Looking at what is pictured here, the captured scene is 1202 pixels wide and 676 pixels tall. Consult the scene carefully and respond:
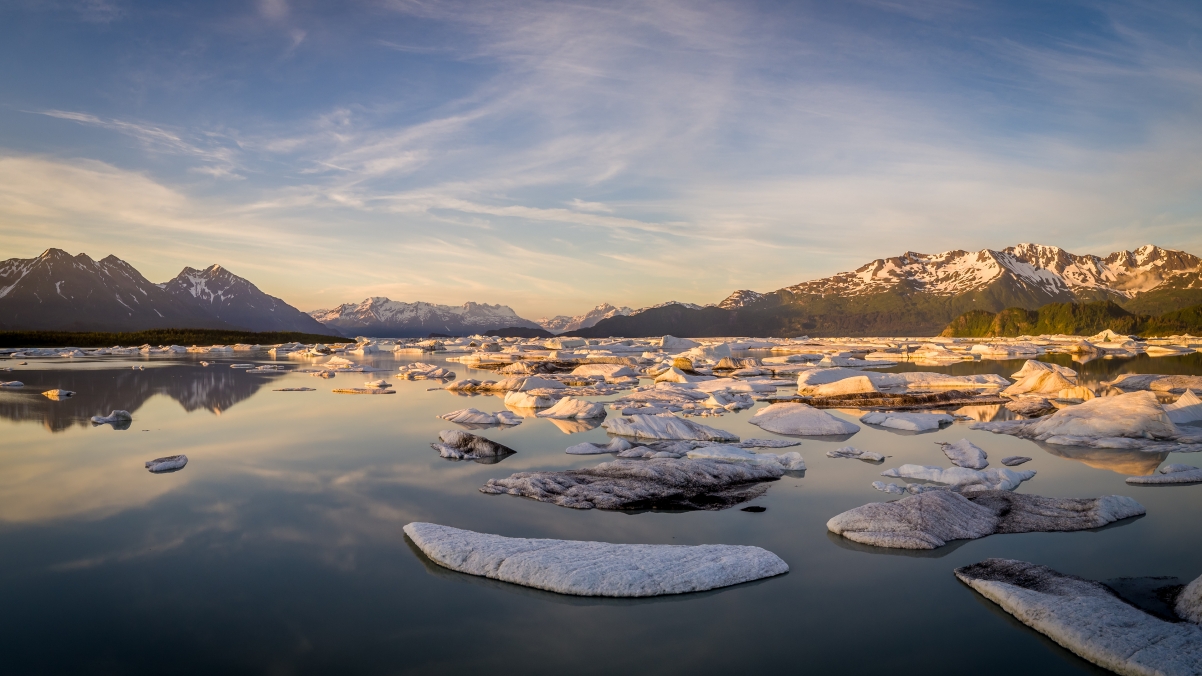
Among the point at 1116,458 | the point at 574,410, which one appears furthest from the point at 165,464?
the point at 1116,458

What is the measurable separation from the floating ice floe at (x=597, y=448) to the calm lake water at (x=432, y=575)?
0.37 meters

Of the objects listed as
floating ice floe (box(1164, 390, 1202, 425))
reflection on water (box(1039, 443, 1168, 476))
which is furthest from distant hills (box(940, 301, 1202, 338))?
reflection on water (box(1039, 443, 1168, 476))

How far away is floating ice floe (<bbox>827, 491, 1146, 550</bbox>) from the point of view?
22.6 feet

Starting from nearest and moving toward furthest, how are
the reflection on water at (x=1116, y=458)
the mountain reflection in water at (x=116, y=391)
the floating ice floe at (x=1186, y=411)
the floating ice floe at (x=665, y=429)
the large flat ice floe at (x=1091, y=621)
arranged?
the large flat ice floe at (x=1091, y=621) → the reflection on water at (x=1116, y=458) → the floating ice floe at (x=665, y=429) → the floating ice floe at (x=1186, y=411) → the mountain reflection in water at (x=116, y=391)

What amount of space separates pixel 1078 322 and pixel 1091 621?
131909 millimetres

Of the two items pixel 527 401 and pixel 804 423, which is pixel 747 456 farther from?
pixel 527 401

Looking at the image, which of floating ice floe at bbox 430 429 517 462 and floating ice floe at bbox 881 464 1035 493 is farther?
floating ice floe at bbox 430 429 517 462

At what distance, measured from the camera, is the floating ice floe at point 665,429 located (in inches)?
518

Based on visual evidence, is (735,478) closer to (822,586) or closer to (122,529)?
(822,586)

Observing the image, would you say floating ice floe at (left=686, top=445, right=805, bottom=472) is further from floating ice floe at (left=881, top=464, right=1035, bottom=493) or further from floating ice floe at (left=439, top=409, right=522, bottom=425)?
floating ice floe at (left=439, top=409, right=522, bottom=425)

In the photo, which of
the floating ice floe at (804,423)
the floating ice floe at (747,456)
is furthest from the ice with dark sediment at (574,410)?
the floating ice floe at (747,456)

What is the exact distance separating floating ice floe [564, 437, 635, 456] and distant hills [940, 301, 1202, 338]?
11026 centimetres

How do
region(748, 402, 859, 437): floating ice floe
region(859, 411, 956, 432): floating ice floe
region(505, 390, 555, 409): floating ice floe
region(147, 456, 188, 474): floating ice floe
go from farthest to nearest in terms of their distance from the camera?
region(505, 390, 555, 409): floating ice floe
region(859, 411, 956, 432): floating ice floe
region(748, 402, 859, 437): floating ice floe
region(147, 456, 188, 474): floating ice floe

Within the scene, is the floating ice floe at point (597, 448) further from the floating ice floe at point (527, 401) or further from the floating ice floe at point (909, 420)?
the floating ice floe at point (909, 420)
